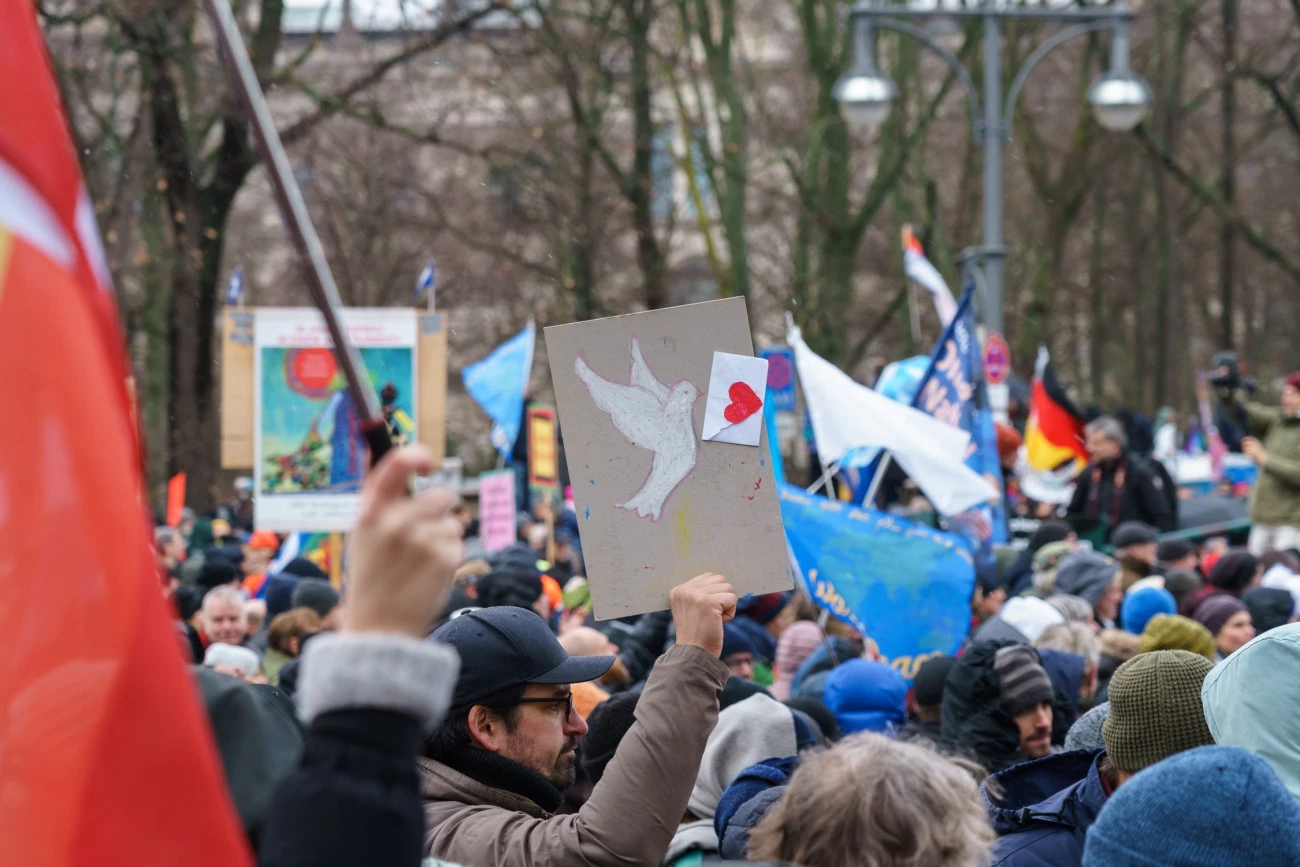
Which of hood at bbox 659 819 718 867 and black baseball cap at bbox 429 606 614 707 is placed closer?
black baseball cap at bbox 429 606 614 707

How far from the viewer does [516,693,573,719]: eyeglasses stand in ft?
10.1

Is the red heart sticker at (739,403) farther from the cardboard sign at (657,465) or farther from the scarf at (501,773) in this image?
the scarf at (501,773)

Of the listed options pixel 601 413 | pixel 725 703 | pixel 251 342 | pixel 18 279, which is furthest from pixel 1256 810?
pixel 251 342

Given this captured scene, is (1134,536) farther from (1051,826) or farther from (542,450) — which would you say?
(542,450)

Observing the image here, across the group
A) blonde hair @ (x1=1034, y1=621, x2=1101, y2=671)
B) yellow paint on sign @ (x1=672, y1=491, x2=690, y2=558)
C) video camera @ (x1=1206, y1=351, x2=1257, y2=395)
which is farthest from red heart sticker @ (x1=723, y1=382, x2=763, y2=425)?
video camera @ (x1=1206, y1=351, x2=1257, y2=395)

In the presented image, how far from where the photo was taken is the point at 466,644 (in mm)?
3080

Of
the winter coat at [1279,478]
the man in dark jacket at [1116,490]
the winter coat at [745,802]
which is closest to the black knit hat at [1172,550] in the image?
the winter coat at [1279,478]

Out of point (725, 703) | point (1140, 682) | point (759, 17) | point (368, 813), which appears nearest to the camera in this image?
point (368, 813)

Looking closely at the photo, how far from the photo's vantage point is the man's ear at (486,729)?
303cm

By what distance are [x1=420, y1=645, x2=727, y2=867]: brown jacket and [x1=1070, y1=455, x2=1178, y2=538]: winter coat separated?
1025 cm

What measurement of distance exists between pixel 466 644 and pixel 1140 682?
1.39m

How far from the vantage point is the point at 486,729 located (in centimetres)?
304

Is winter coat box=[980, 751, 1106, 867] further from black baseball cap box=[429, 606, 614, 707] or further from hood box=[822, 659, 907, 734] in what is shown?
hood box=[822, 659, 907, 734]

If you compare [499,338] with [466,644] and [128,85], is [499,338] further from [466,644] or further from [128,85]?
[466,644]
